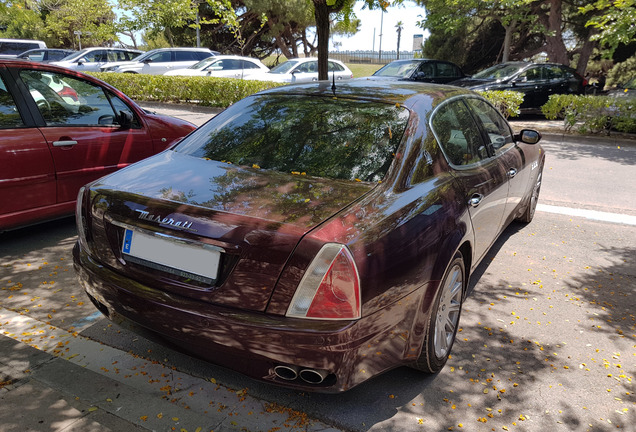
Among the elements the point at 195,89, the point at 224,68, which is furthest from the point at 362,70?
the point at 195,89

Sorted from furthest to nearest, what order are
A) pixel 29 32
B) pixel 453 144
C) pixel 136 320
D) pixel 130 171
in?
pixel 29 32
pixel 453 144
pixel 130 171
pixel 136 320

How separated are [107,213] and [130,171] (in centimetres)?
45

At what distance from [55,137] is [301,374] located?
354 cm

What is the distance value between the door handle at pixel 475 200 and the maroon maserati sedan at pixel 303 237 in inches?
1.1

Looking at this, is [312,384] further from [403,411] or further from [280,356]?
[403,411]

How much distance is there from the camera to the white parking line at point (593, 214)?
6.09 meters

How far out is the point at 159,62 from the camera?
2020 cm

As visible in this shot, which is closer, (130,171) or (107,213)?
(107,213)

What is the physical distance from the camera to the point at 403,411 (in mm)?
2676

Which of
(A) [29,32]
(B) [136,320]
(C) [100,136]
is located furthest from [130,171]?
(A) [29,32]

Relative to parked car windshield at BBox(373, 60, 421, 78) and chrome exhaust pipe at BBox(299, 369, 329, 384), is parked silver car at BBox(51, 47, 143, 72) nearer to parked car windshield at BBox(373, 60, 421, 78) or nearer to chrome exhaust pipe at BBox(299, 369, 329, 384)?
parked car windshield at BBox(373, 60, 421, 78)

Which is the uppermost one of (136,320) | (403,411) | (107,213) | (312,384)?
(107,213)

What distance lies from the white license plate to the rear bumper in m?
0.12

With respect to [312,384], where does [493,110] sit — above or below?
above
